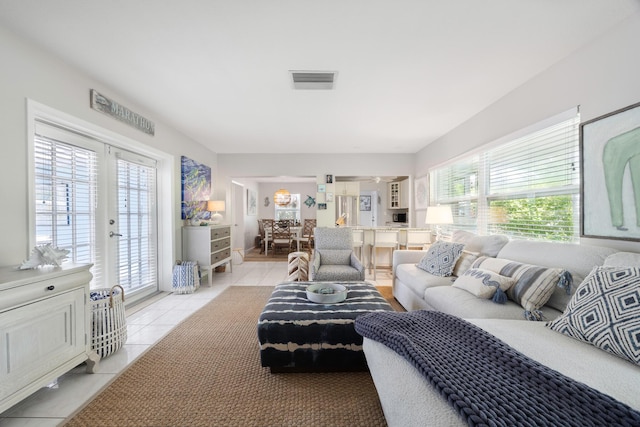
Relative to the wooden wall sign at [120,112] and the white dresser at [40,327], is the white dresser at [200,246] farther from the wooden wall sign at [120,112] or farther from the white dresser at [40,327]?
the white dresser at [40,327]

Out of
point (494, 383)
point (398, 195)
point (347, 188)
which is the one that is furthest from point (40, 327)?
point (398, 195)

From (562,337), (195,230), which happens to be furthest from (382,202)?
(562,337)

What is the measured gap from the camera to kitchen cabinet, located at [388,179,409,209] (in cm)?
625

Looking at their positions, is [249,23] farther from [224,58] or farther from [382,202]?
[382,202]

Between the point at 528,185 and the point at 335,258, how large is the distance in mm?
2300

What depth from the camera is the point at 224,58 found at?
2080 millimetres

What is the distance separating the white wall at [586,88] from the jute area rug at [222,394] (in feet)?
6.86

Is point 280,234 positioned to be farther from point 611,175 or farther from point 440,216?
point 611,175

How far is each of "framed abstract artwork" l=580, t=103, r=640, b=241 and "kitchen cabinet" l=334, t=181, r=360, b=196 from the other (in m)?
4.19

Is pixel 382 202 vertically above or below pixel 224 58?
below

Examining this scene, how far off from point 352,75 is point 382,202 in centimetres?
593

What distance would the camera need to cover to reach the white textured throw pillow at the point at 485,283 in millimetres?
1867

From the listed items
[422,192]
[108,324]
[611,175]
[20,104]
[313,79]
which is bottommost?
[108,324]

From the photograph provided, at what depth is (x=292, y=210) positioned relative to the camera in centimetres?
900
